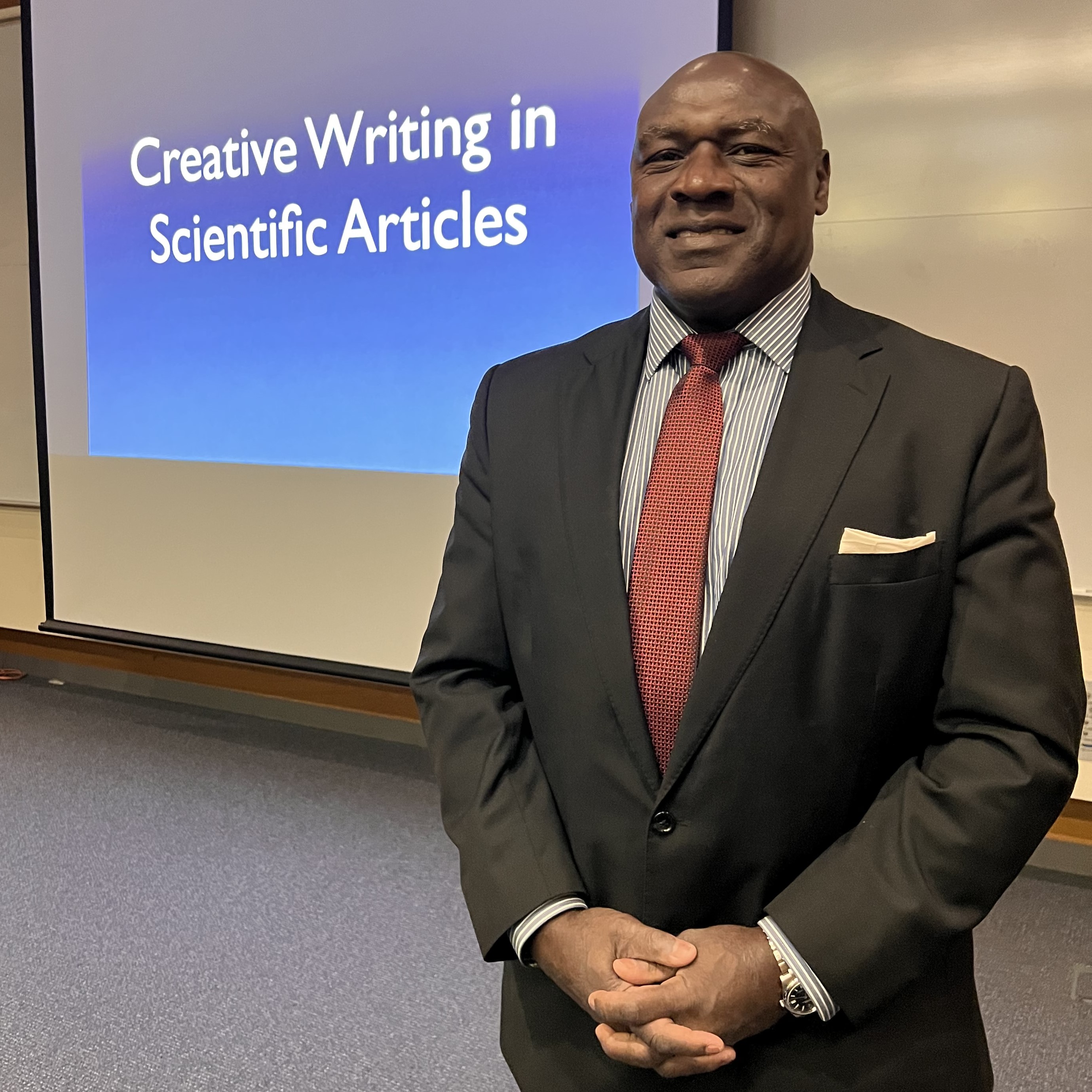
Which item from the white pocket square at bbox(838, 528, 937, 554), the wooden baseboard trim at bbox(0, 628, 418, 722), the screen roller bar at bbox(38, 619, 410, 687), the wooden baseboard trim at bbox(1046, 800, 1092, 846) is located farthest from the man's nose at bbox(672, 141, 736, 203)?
the wooden baseboard trim at bbox(0, 628, 418, 722)

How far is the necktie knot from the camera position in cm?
108

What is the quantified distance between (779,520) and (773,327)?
232mm

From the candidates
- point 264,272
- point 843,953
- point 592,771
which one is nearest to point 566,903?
point 592,771

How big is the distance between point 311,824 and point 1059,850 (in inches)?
89.5

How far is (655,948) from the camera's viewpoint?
3.15 ft

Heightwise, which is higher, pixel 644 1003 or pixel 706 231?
pixel 706 231

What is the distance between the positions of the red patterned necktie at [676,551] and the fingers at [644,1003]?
0.21 meters

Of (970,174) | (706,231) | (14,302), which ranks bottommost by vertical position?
(706,231)

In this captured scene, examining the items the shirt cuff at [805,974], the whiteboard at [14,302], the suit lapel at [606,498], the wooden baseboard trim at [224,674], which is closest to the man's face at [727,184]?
the suit lapel at [606,498]

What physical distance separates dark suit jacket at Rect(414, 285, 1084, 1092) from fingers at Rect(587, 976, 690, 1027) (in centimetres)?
9

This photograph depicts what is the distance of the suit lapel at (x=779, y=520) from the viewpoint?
961mm

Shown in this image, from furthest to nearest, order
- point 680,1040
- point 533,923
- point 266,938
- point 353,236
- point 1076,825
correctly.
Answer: point 353,236 < point 1076,825 < point 266,938 < point 533,923 < point 680,1040

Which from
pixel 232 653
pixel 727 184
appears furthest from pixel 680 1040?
pixel 232 653

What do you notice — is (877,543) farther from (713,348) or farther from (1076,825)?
(1076,825)
